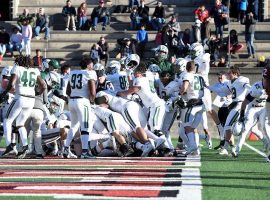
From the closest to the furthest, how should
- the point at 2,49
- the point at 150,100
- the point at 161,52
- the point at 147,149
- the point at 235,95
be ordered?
the point at 147,149, the point at 150,100, the point at 235,95, the point at 161,52, the point at 2,49

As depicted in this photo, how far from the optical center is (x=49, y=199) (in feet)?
36.2

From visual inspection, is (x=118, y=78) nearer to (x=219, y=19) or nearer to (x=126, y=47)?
(x=126, y=47)

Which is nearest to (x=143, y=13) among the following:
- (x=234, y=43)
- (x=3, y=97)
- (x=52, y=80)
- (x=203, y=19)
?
(x=203, y=19)

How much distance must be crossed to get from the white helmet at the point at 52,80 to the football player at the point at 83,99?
8.50ft

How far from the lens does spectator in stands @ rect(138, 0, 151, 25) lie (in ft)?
107

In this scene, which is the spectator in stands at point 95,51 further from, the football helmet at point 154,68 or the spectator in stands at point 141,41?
the football helmet at point 154,68

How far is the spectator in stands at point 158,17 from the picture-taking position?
32.4m

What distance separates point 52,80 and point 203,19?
479 inches

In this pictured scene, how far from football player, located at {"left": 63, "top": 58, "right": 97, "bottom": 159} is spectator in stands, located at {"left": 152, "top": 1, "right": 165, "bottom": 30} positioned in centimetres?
1493

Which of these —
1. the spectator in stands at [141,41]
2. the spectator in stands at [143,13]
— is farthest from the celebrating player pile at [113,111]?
the spectator in stands at [143,13]

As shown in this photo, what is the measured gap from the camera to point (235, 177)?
1379 centimetres

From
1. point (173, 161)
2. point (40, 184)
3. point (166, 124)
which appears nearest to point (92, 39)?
point (166, 124)

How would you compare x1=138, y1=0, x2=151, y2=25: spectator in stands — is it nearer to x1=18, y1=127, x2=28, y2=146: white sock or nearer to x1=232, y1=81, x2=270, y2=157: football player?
x1=232, y1=81, x2=270, y2=157: football player

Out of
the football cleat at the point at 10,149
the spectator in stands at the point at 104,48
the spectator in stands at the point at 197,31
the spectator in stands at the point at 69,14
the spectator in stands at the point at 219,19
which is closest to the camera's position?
the football cleat at the point at 10,149
